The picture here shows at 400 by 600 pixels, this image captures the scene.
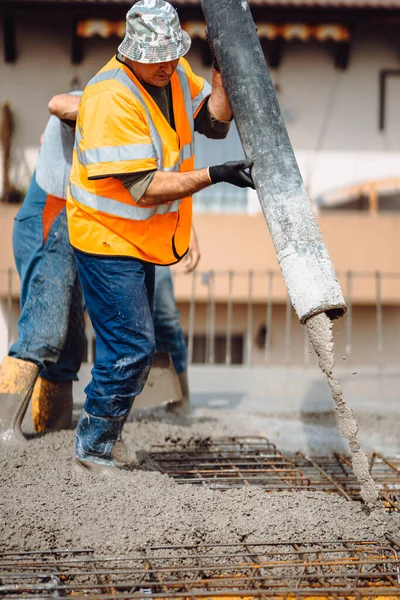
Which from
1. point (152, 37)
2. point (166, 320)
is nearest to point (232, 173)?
point (152, 37)

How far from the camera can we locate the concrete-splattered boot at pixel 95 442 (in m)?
3.65

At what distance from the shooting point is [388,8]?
448 inches

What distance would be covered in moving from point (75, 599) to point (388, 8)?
10.6 metres

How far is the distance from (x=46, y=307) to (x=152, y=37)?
4.66 ft

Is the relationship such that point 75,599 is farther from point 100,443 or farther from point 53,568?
point 100,443

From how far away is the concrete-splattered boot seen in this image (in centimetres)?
365

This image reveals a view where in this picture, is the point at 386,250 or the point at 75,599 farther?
the point at 386,250

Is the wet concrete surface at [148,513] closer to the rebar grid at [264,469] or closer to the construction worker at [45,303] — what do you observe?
the rebar grid at [264,469]

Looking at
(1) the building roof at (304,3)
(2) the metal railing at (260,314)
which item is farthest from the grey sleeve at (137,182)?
(1) the building roof at (304,3)

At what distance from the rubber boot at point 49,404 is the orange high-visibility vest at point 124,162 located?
1128mm

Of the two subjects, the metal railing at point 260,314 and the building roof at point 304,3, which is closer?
the building roof at point 304,3

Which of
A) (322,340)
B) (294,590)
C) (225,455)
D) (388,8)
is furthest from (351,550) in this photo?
(388,8)

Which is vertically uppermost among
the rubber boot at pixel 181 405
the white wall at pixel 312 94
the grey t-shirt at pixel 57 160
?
the white wall at pixel 312 94

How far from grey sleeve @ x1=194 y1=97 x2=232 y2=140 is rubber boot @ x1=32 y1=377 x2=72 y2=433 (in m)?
1.54
